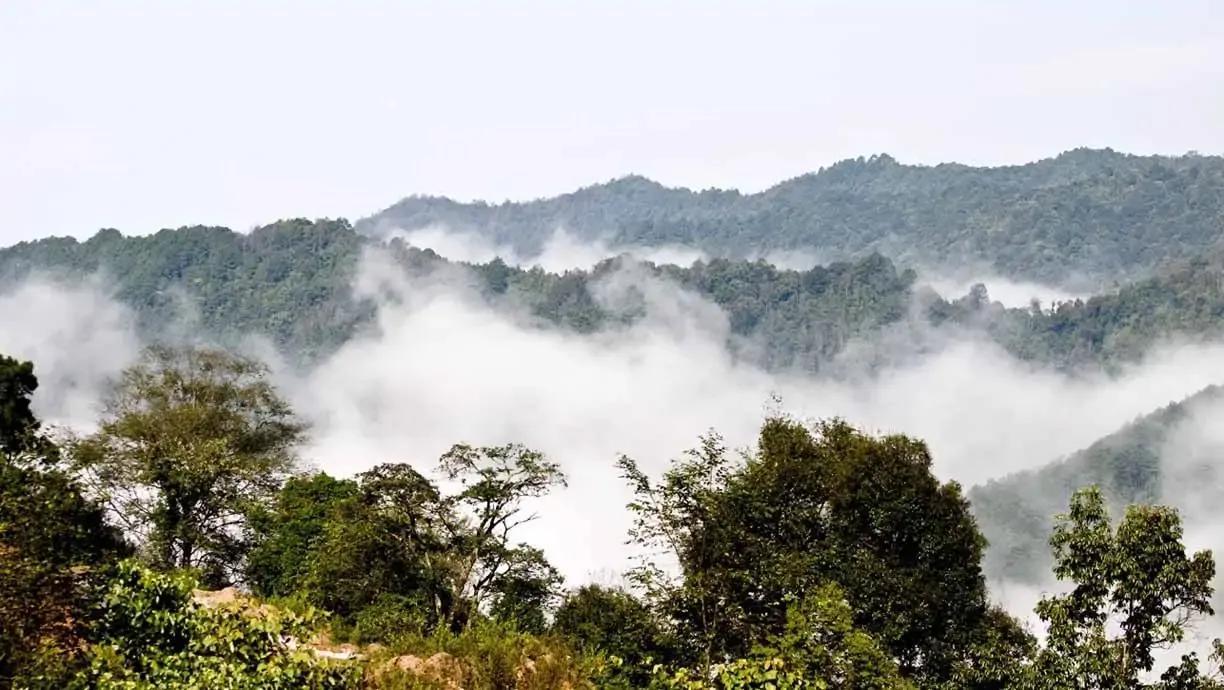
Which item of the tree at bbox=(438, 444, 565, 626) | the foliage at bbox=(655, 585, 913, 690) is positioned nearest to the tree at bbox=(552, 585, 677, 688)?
the tree at bbox=(438, 444, 565, 626)

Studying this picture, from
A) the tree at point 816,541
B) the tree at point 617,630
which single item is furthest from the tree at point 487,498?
the tree at point 816,541

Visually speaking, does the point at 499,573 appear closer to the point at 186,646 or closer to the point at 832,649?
the point at 832,649

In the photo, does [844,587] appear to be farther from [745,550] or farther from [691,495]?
[691,495]

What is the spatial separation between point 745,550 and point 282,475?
26.9 m

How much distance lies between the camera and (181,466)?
133 feet

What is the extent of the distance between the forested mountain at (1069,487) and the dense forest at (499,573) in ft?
421

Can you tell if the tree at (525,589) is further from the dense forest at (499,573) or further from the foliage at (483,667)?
the foliage at (483,667)

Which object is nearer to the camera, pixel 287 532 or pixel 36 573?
pixel 36 573

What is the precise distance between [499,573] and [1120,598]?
19584 millimetres

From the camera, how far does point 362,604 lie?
31.5m

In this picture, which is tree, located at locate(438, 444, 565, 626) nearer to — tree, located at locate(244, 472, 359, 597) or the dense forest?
the dense forest

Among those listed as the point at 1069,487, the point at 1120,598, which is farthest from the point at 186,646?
the point at 1069,487

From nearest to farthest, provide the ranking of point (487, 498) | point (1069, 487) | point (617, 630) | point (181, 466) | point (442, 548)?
point (617, 630)
point (487, 498)
point (442, 548)
point (181, 466)
point (1069, 487)

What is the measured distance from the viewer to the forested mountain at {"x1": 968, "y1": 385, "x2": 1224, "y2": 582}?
152875 millimetres
